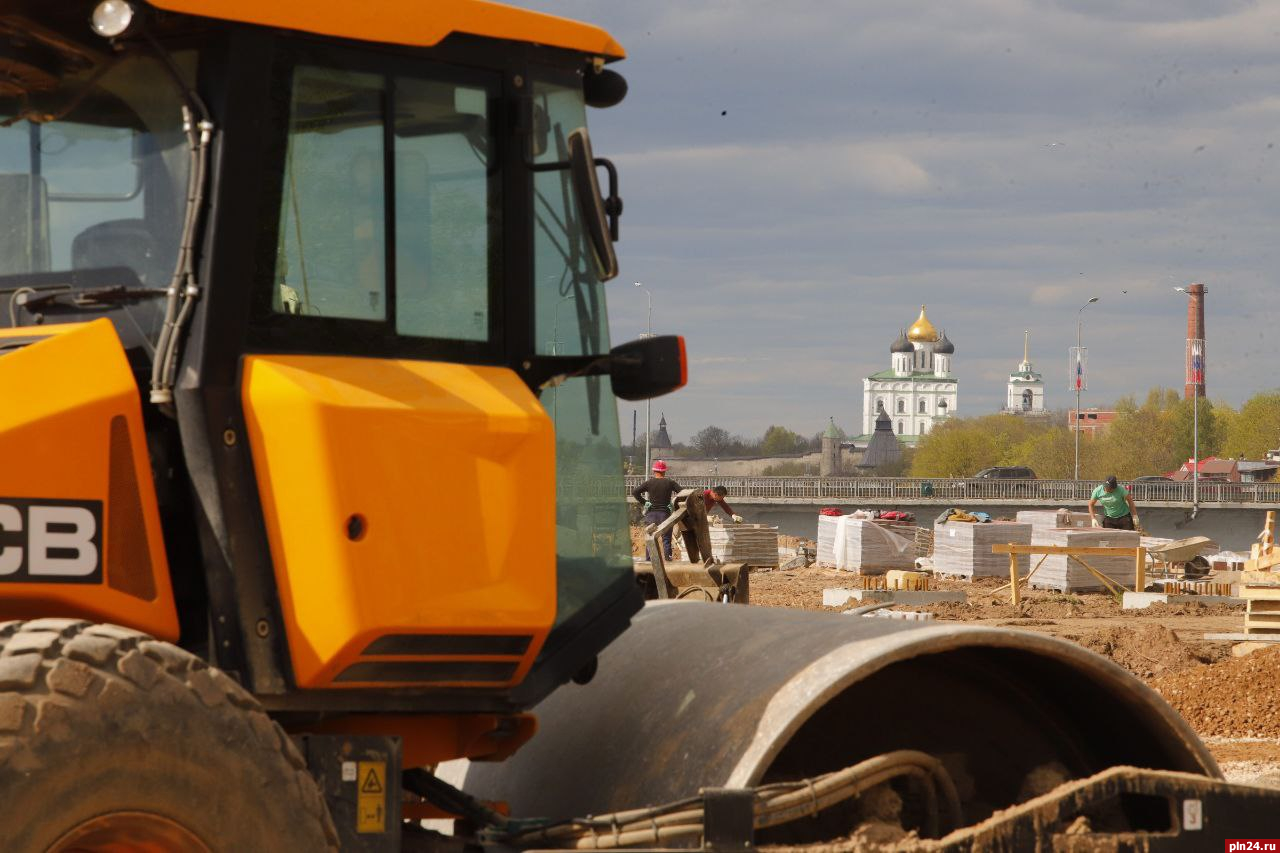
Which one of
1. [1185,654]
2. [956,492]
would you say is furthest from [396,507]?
[956,492]

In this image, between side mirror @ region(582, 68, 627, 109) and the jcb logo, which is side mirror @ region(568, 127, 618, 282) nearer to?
side mirror @ region(582, 68, 627, 109)

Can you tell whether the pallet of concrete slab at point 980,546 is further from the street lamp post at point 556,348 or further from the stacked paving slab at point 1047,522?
the street lamp post at point 556,348

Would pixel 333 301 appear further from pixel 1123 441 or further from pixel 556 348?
pixel 1123 441

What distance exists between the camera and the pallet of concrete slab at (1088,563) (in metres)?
28.4

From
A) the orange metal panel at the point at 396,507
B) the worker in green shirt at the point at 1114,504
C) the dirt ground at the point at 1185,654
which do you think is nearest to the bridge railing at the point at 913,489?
the dirt ground at the point at 1185,654

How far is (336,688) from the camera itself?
3906 millimetres

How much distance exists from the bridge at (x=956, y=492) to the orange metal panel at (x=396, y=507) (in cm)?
7215

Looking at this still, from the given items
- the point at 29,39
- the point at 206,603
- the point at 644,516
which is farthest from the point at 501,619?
the point at 644,516

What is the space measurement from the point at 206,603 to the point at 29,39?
1464 millimetres

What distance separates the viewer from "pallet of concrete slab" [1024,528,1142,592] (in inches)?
1119

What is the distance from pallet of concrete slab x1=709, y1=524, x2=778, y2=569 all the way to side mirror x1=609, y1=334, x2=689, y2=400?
31.2 m

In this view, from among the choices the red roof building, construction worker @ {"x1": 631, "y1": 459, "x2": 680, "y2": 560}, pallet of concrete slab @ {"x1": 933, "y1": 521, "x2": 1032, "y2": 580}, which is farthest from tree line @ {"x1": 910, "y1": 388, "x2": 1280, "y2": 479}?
construction worker @ {"x1": 631, "y1": 459, "x2": 680, "y2": 560}

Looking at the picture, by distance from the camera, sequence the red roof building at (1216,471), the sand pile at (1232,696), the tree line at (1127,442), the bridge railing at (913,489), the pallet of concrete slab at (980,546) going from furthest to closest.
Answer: the tree line at (1127,442), the red roof building at (1216,471), the bridge railing at (913,489), the pallet of concrete slab at (980,546), the sand pile at (1232,696)

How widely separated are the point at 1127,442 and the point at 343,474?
13200cm
